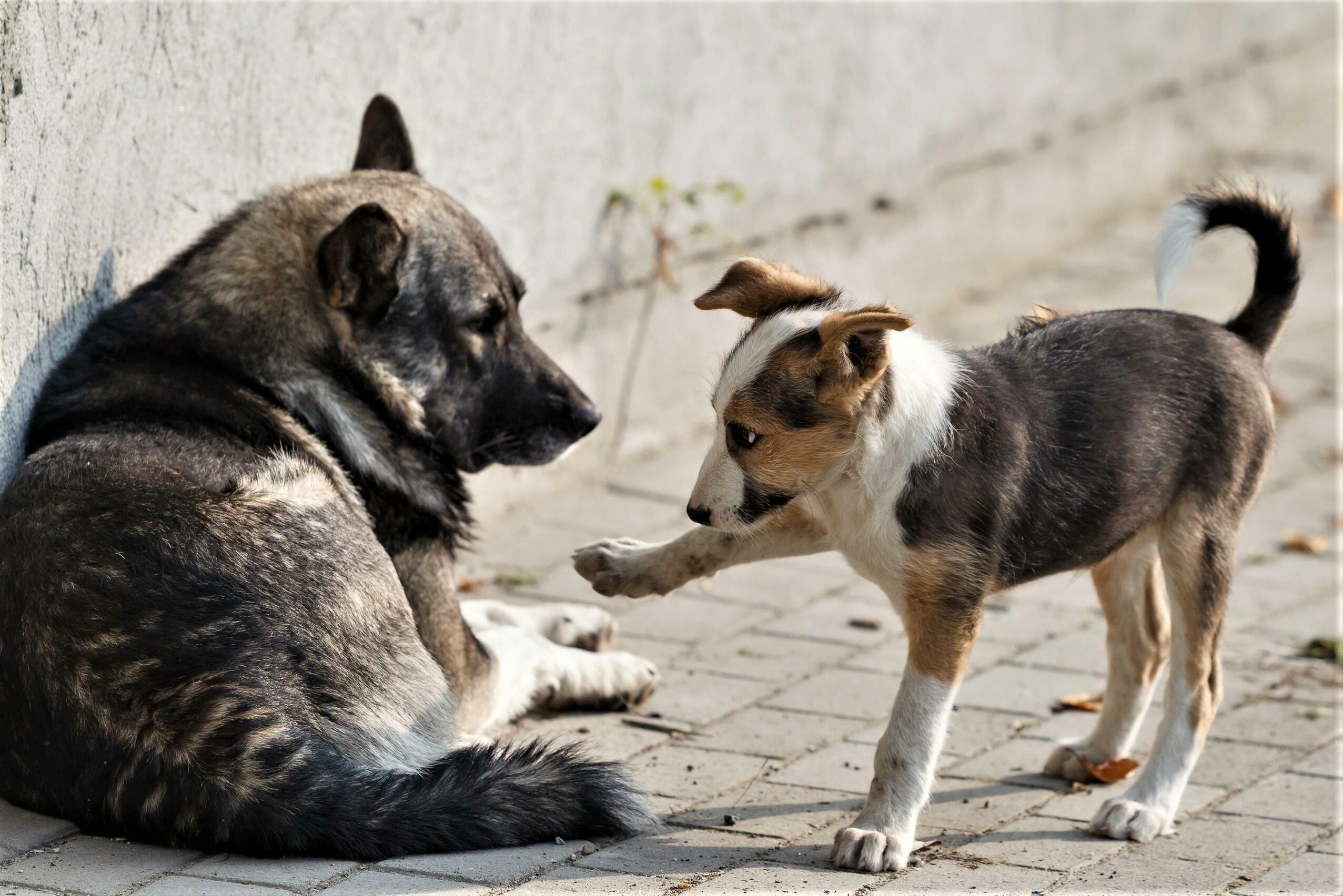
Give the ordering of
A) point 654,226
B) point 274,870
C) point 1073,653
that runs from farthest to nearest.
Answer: point 654,226 < point 1073,653 < point 274,870

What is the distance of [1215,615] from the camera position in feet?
14.2

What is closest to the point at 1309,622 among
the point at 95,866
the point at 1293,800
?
the point at 1293,800

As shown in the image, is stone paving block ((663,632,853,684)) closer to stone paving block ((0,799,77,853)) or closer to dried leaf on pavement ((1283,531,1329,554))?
stone paving block ((0,799,77,853))

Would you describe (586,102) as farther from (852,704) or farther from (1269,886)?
(1269,886)

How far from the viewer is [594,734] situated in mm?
4871

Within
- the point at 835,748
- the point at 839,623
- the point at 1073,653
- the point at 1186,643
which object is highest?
the point at 1186,643

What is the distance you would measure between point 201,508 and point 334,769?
0.79 m

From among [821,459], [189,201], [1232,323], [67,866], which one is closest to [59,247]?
[189,201]

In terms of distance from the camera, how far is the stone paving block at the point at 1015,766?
465cm

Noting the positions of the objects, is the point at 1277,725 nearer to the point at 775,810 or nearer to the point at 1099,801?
the point at 1099,801

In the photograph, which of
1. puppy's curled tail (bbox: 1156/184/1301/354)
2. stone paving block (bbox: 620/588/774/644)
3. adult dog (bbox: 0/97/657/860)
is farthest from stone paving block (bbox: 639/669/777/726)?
puppy's curled tail (bbox: 1156/184/1301/354)

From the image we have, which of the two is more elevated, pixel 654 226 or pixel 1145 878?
pixel 654 226

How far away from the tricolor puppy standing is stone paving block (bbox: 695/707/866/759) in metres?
0.65

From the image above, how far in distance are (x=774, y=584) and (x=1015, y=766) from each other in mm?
1700
